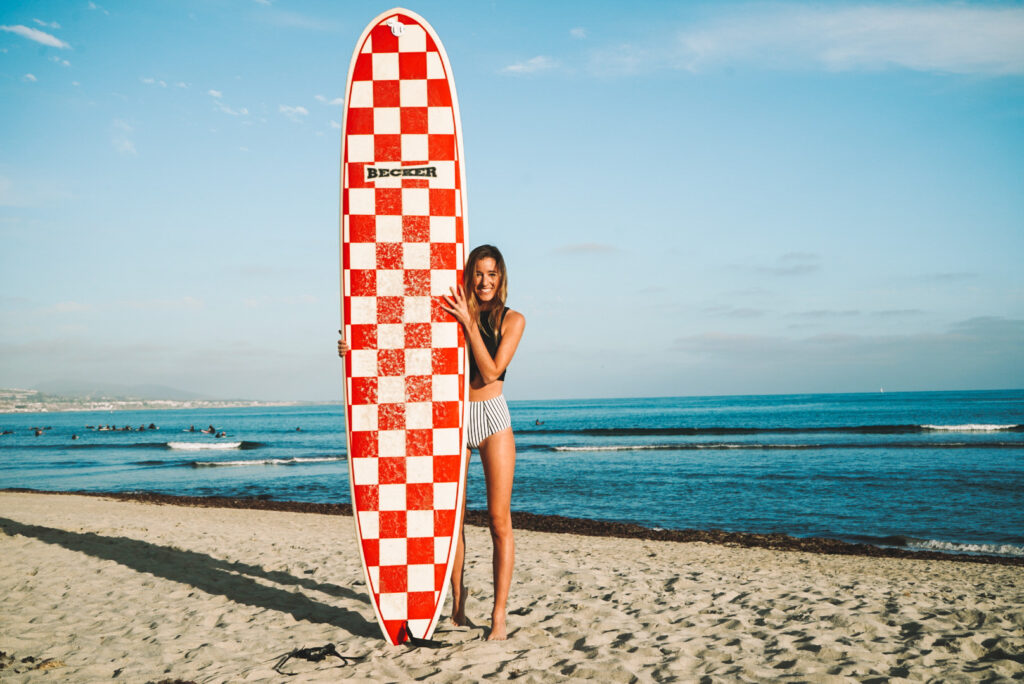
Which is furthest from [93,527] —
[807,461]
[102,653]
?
[807,461]

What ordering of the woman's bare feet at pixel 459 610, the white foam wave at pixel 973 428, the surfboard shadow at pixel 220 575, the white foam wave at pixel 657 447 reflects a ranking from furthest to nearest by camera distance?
the white foam wave at pixel 973 428
the white foam wave at pixel 657 447
the surfboard shadow at pixel 220 575
the woman's bare feet at pixel 459 610

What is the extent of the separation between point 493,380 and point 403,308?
0.64 m

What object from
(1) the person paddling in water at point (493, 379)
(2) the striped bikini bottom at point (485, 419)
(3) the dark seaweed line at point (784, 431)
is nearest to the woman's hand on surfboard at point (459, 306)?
(1) the person paddling in water at point (493, 379)

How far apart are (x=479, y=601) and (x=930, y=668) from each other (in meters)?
2.51

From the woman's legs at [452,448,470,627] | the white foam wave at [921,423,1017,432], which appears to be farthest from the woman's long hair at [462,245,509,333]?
the white foam wave at [921,423,1017,432]

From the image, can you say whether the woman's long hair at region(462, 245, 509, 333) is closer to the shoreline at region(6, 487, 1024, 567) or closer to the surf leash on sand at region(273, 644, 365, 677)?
the surf leash on sand at region(273, 644, 365, 677)

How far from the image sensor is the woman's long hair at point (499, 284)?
3127mm

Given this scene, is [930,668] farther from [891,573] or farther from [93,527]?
[93,527]

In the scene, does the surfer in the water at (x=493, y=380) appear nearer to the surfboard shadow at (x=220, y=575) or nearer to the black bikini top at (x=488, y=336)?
the black bikini top at (x=488, y=336)

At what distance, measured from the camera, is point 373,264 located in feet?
10.8

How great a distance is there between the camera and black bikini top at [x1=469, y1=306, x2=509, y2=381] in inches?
123

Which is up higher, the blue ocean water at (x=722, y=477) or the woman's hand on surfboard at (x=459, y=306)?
the woman's hand on surfboard at (x=459, y=306)

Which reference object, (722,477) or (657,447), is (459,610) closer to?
(722,477)

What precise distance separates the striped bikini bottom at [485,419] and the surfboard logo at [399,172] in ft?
4.10
